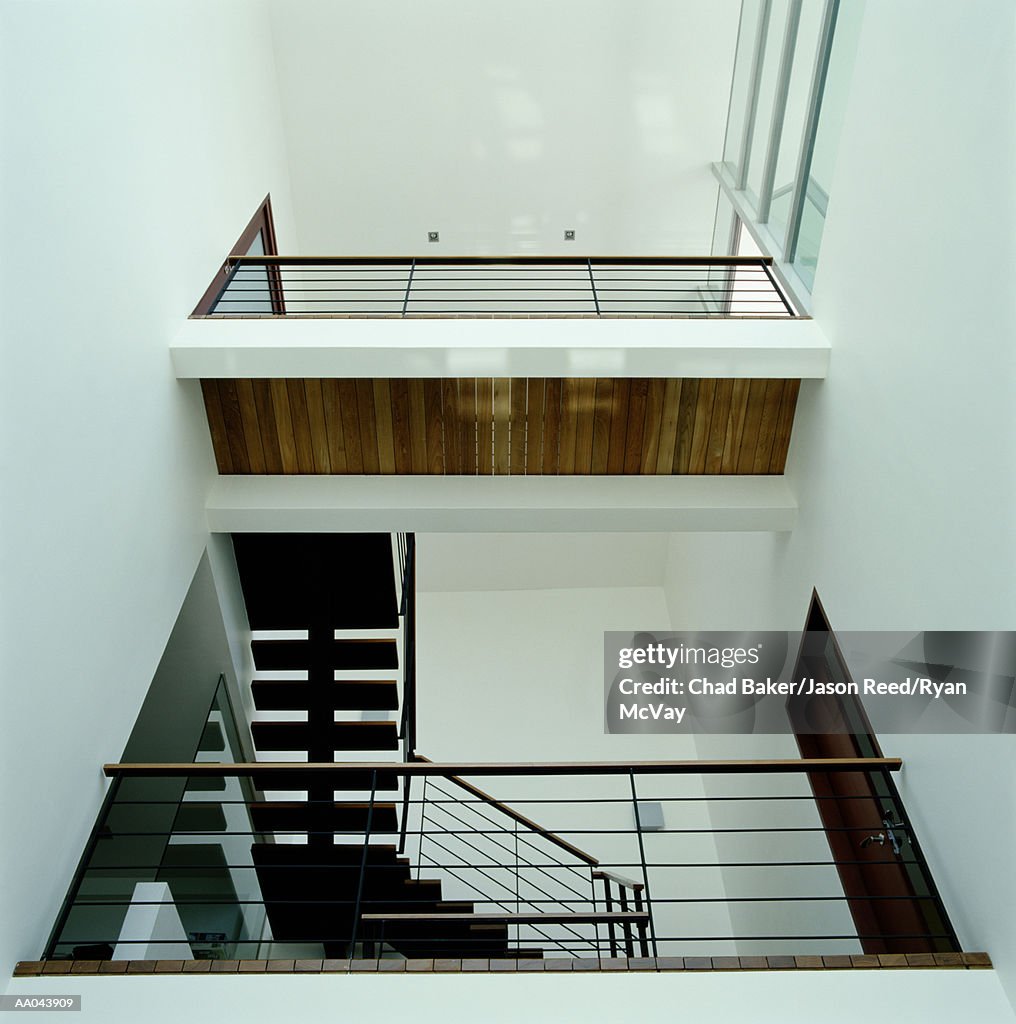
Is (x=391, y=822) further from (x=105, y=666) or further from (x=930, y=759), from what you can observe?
(x=930, y=759)

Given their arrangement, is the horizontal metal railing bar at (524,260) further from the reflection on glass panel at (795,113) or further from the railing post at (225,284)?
the reflection on glass panel at (795,113)

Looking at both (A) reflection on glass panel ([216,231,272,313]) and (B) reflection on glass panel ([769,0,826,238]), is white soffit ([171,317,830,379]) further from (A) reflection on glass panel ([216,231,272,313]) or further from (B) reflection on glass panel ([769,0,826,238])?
(B) reflection on glass panel ([769,0,826,238])

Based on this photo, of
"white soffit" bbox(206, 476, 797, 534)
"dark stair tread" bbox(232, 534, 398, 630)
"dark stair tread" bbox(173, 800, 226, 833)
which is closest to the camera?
"white soffit" bbox(206, 476, 797, 534)

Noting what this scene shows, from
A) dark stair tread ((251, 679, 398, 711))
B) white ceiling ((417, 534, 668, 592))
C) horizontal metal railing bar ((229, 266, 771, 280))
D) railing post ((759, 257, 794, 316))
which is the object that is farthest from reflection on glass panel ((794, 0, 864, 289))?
white ceiling ((417, 534, 668, 592))

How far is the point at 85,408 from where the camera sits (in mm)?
2836

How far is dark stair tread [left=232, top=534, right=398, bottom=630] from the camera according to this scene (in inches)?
187

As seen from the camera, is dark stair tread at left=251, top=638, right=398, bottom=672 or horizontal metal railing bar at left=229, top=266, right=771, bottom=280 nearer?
dark stair tread at left=251, top=638, right=398, bottom=672

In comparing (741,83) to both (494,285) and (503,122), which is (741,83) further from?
(494,285)

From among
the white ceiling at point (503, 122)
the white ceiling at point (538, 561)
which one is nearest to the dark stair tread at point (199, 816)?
the white ceiling at point (538, 561)

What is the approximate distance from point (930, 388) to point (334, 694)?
3.65m

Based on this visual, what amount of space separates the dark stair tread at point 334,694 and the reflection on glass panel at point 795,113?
3.66 metres

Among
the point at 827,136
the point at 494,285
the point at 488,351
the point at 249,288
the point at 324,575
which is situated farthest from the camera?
the point at 494,285

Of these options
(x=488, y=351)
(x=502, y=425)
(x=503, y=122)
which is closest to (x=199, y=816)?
(x=502, y=425)

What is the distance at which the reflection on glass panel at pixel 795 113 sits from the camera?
15.3ft
